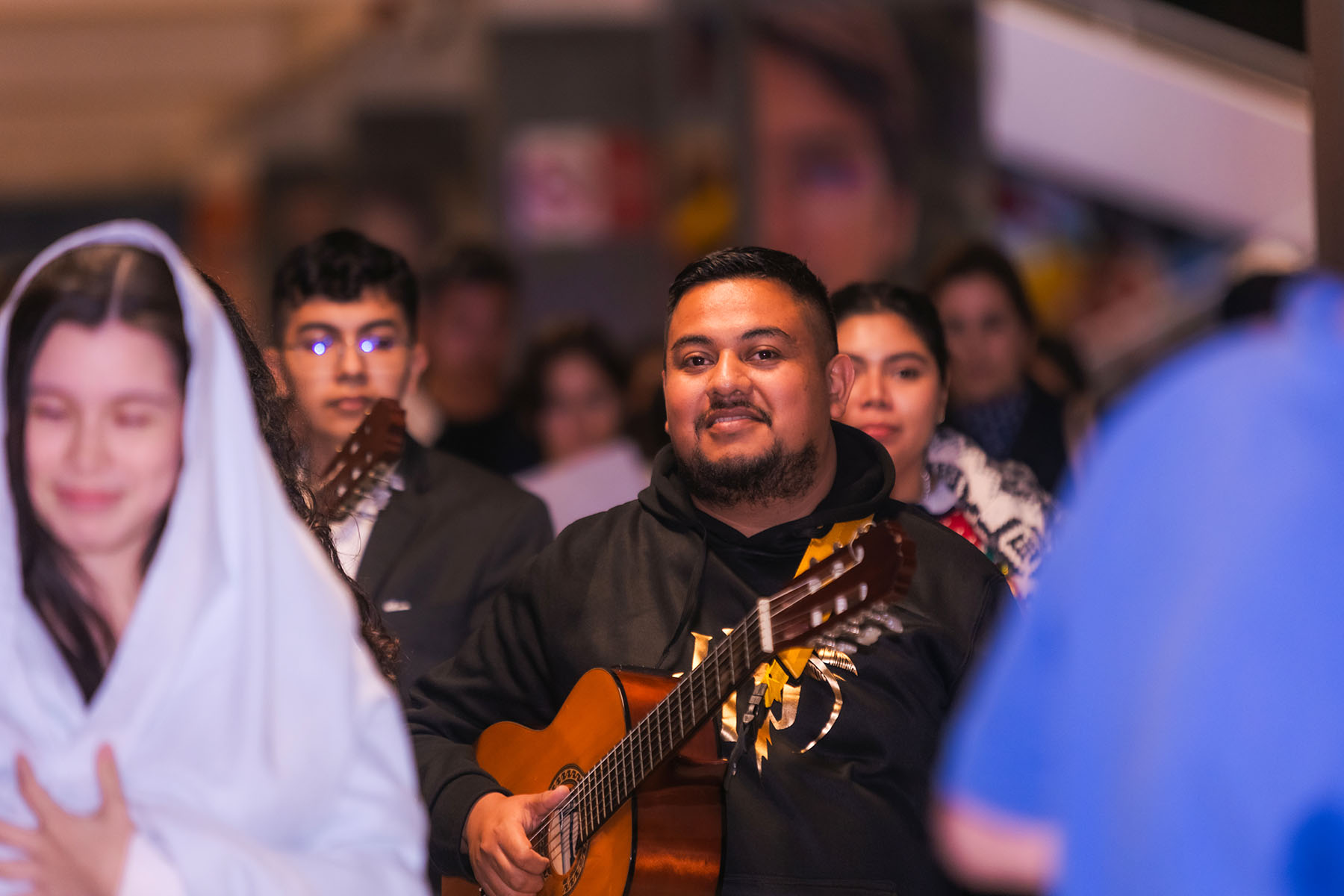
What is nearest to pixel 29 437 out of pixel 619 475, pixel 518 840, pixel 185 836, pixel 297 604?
pixel 297 604

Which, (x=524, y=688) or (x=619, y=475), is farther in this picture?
(x=619, y=475)

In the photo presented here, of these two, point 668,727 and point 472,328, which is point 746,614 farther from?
point 472,328

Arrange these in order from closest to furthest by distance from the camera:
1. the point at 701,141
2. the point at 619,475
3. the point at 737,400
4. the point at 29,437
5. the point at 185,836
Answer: the point at 185,836, the point at 29,437, the point at 737,400, the point at 619,475, the point at 701,141

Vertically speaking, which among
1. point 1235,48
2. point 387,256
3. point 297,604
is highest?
point 1235,48

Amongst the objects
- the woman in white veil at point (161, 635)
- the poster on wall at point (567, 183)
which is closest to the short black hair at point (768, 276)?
the woman in white veil at point (161, 635)

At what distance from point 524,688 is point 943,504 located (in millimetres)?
1071

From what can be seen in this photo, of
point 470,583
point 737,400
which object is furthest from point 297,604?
point 470,583

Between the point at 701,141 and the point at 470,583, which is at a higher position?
the point at 701,141

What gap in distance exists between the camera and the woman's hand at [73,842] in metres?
1.69

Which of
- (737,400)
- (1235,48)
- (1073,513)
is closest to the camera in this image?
(1073,513)

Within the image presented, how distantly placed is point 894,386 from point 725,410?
2.67ft

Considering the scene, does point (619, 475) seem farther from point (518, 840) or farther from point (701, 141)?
point (701, 141)

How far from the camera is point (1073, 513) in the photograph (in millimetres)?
1397

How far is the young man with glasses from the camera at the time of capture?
3.27 metres
